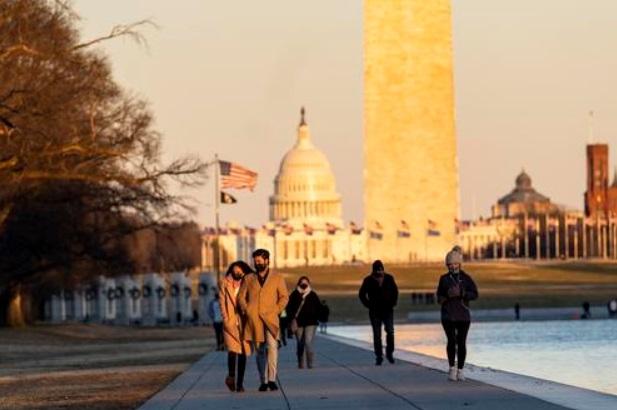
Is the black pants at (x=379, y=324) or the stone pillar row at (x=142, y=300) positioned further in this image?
the stone pillar row at (x=142, y=300)

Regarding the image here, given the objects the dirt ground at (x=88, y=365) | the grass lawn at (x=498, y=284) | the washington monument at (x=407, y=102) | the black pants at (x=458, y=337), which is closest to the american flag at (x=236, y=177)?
the dirt ground at (x=88, y=365)

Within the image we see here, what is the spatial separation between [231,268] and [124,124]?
35.5m

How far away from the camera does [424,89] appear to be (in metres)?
133

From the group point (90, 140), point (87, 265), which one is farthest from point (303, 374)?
point (87, 265)

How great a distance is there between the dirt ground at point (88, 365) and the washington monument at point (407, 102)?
59.3m

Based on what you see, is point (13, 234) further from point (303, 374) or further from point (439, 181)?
point (439, 181)

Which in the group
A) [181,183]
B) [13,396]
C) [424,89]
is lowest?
[13,396]

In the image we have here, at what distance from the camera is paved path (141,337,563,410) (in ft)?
78.2

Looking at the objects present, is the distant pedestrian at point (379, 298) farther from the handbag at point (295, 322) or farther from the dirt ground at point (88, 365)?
the dirt ground at point (88, 365)

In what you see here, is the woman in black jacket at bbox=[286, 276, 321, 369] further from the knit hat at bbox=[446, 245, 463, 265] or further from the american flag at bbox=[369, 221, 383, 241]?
the american flag at bbox=[369, 221, 383, 241]

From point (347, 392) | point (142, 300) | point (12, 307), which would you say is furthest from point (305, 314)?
point (142, 300)

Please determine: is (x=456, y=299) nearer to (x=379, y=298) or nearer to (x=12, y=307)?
(x=379, y=298)

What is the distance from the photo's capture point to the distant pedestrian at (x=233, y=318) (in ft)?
89.2

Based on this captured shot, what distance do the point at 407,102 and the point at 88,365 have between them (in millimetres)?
92607
